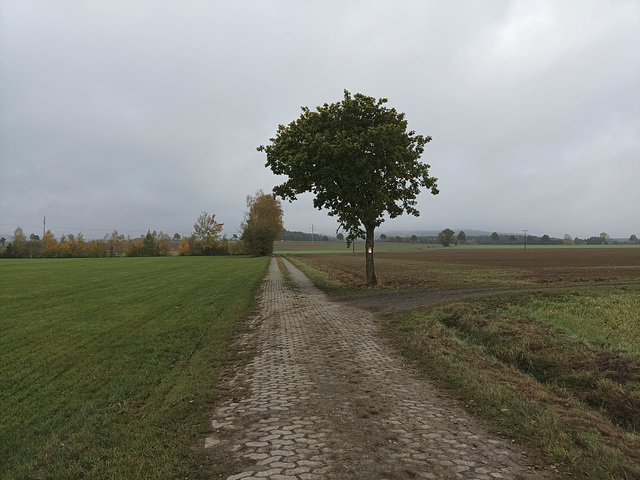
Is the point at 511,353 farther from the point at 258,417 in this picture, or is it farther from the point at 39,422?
the point at 39,422

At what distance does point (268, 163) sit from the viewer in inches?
754

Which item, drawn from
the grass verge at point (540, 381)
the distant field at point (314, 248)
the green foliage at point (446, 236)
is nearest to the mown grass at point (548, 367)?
the grass verge at point (540, 381)

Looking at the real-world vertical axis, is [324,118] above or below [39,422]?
above

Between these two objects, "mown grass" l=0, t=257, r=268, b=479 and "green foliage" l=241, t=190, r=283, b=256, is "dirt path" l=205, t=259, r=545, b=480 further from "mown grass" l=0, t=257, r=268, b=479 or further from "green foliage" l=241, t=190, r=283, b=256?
"green foliage" l=241, t=190, r=283, b=256

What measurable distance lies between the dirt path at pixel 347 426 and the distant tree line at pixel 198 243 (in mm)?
69489

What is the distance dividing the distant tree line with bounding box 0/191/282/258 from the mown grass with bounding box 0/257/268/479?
6257cm

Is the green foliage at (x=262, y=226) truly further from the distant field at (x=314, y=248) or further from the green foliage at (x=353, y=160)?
the green foliage at (x=353, y=160)

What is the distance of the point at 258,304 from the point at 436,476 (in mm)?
12869

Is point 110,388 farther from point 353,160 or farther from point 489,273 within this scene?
point 489,273

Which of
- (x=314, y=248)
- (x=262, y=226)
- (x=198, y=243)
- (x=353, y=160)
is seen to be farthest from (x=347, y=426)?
(x=314, y=248)

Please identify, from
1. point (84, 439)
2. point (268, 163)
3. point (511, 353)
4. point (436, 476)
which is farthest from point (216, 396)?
point (268, 163)

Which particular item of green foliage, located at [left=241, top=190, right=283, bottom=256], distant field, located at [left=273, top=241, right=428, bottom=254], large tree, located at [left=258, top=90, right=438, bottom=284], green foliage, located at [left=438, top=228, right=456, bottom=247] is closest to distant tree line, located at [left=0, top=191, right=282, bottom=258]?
green foliage, located at [left=241, top=190, right=283, bottom=256]

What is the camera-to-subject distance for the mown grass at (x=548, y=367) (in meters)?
4.14

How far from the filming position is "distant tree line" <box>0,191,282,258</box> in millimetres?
77000
